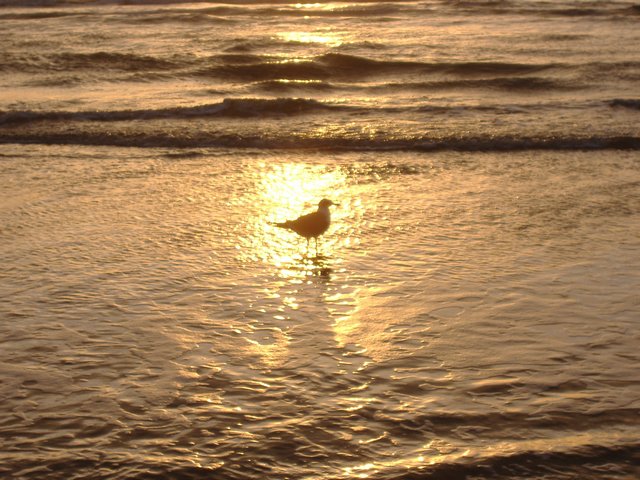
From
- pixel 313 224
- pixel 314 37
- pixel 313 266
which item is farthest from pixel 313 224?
pixel 314 37

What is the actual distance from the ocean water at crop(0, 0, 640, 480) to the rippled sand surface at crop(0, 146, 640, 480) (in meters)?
0.02

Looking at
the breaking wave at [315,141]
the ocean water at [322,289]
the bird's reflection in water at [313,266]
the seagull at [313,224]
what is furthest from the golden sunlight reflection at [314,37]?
the bird's reflection in water at [313,266]

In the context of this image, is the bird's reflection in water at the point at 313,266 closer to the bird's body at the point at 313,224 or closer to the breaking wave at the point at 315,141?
the bird's body at the point at 313,224

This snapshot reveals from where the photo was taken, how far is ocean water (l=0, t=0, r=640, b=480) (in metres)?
4.27

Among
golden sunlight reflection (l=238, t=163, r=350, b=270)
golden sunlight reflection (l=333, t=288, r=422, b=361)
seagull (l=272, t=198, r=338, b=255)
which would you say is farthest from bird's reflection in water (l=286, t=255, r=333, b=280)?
golden sunlight reflection (l=333, t=288, r=422, b=361)

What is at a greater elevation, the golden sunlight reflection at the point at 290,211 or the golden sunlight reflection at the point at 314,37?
the golden sunlight reflection at the point at 314,37

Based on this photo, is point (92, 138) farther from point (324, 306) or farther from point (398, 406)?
point (398, 406)

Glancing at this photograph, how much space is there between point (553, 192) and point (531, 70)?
9.97m

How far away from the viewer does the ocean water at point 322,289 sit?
14.0 ft

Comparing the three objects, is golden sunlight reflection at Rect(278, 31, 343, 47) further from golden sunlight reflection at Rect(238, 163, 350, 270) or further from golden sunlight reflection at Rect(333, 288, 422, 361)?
golden sunlight reflection at Rect(333, 288, 422, 361)

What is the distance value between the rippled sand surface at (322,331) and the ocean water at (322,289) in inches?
0.6

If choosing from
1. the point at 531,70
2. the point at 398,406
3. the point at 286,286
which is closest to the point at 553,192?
the point at 286,286

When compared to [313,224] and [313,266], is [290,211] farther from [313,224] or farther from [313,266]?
[313,266]

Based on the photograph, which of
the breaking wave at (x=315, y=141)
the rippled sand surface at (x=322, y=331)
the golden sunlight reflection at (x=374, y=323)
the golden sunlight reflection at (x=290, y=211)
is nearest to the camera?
the rippled sand surface at (x=322, y=331)
